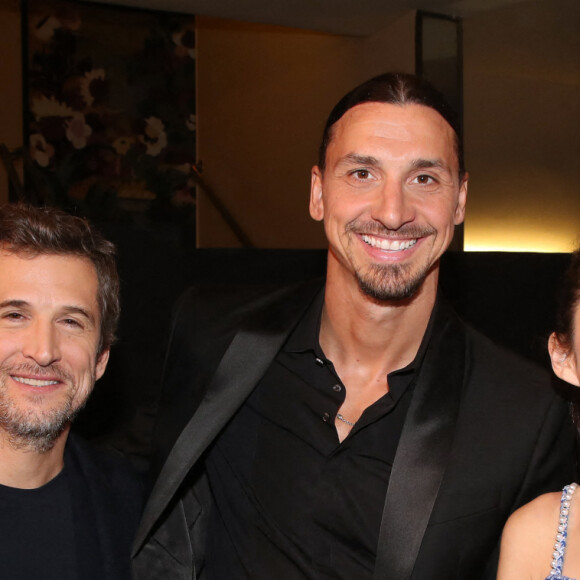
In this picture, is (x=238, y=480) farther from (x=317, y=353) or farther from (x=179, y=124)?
(x=179, y=124)

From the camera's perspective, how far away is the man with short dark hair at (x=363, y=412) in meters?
1.74

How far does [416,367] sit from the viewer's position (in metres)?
1.94

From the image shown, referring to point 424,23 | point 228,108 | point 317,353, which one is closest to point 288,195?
point 228,108

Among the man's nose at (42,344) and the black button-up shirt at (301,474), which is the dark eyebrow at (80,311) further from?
the black button-up shirt at (301,474)

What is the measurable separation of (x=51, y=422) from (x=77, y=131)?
597 centimetres

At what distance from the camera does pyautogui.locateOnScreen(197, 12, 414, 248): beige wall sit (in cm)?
690

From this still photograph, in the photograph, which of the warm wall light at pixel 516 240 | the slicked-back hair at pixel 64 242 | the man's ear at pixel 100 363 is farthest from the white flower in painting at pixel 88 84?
the man's ear at pixel 100 363

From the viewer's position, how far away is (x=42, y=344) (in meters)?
1.83

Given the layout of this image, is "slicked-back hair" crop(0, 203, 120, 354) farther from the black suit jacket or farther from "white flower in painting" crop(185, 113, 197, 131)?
"white flower in painting" crop(185, 113, 197, 131)

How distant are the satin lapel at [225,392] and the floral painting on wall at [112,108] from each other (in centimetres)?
539

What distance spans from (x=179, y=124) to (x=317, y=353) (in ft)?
20.6

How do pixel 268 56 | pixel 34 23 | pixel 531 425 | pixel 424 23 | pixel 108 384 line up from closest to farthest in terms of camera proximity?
pixel 531 425 → pixel 108 384 → pixel 424 23 → pixel 34 23 → pixel 268 56

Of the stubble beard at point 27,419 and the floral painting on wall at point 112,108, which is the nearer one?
the stubble beard at point 27,419

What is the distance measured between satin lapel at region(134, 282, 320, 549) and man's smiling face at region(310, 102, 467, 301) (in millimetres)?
273
